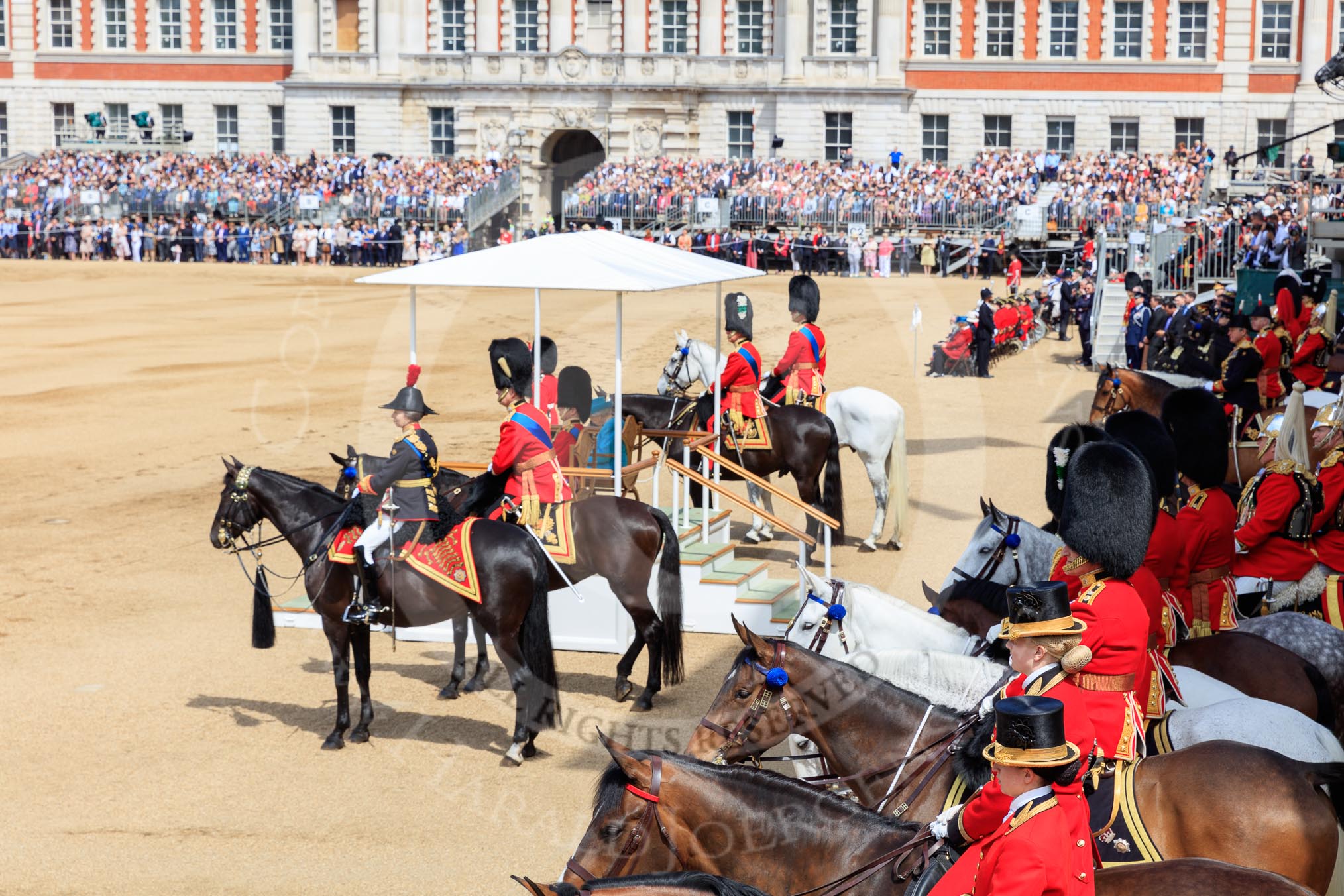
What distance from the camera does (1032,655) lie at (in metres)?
4.16

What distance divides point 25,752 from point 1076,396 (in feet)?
51.0

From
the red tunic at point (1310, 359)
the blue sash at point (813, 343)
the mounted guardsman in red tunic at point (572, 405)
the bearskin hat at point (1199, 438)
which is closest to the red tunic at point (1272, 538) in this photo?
the bearskin hat at point (1199, 438)

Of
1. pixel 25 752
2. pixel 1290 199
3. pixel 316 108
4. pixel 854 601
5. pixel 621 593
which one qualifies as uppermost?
pixel 316 108

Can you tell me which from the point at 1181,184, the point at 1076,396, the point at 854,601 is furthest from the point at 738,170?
the point at 854,601

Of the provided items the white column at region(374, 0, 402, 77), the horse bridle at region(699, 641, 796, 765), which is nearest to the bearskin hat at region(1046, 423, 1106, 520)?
the horse bridle at region(699, 641, 796, 765)

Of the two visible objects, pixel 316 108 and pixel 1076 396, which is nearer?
pixel 1076 396

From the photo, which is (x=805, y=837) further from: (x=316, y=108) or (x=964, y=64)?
(x=316, y=108)

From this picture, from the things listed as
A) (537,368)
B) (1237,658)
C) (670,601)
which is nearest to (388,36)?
(537,368)

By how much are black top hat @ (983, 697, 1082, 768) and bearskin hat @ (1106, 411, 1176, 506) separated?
10.5ft

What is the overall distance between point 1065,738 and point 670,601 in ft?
17.4

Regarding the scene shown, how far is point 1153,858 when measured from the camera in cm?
444

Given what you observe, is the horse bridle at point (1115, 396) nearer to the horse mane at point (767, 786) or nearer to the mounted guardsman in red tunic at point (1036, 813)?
the horse mane at point (767, 786)

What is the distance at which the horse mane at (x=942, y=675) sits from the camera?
18.0 feet

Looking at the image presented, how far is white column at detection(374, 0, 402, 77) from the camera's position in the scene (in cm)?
4581
